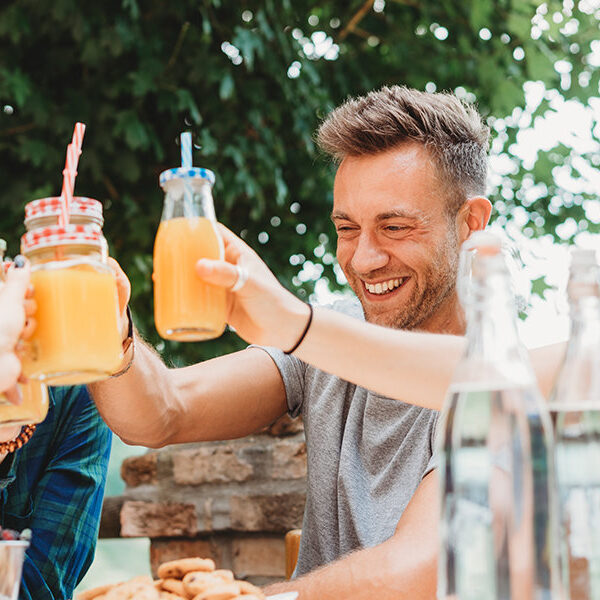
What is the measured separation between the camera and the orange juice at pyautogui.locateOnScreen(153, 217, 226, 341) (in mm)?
928

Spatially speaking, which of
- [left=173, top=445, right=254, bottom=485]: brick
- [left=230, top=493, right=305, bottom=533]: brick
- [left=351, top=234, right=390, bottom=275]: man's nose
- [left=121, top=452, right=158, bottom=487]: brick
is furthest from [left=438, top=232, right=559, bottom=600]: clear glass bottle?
[left=121, top=452, right=158, bottom=487]: brick

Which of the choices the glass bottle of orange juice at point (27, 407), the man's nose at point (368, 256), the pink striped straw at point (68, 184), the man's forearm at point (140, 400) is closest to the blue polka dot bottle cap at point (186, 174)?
the pink striped straw at point (68, 184)

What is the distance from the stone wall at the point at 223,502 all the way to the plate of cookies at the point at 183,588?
1329mm

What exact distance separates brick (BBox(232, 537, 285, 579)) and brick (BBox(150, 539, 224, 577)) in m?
0.04

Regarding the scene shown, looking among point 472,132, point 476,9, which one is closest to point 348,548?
point 472,132

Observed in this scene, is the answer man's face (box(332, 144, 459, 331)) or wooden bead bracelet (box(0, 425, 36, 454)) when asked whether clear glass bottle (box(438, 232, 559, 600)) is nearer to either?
wooden bead bracelet (box(0, 425, 36, 454))

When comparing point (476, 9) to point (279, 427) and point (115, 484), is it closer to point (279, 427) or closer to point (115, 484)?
point (279, 427)

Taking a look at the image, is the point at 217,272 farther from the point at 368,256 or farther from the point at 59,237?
the point at 368,256

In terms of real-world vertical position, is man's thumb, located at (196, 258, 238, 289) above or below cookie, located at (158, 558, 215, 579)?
above

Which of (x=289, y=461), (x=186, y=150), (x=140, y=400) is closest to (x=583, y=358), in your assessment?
(x=186, y=150)

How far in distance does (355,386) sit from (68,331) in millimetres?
1248

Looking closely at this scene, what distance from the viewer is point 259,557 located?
2404 mm

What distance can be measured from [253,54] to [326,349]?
7.45ft

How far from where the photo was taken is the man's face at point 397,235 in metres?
2.08
